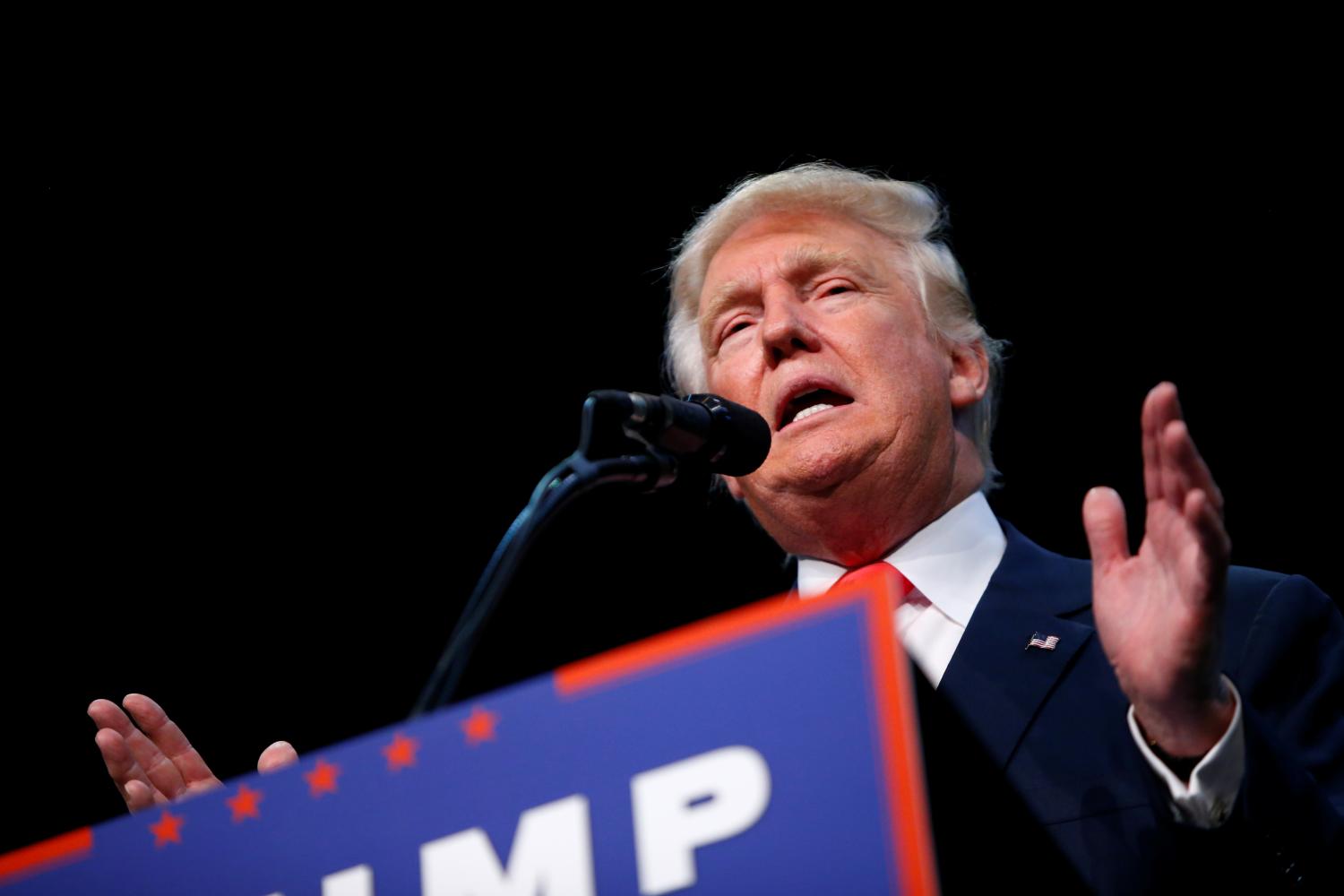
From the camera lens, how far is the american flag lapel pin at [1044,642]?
1763 millimetres

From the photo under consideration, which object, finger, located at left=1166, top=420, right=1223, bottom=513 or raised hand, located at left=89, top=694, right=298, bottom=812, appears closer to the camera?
finger, located at left=1166, top=420, right=1223, bottom=513

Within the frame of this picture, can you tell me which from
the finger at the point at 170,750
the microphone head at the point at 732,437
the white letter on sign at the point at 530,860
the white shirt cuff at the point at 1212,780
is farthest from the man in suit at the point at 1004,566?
the finger at the point at 170,750

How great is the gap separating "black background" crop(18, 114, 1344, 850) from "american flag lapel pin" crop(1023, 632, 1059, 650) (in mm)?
1033

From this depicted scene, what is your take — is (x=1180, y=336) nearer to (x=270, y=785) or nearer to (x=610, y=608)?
(x=610, y=608)

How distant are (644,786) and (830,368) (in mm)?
1391

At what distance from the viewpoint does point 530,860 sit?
949 millimetres

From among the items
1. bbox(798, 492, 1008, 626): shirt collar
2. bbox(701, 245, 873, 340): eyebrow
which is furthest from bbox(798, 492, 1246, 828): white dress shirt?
bbox(701, 245, 873, 340): eyebrow

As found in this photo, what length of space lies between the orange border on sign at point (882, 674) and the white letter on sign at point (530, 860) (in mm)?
87

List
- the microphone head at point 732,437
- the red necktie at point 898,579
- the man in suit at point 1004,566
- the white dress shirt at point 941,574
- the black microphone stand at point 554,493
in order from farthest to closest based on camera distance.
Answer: the red necktie at point 898,579 < the white dress shirt at point 941,574 < the microphone head at point 732,437 < the man in suit at point 1004,566 < the black microphone stand at point 554,493

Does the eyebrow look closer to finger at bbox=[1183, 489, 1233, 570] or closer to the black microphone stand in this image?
the black microphone stand

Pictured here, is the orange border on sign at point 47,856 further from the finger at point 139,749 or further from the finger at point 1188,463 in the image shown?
the finger at point 1188,463

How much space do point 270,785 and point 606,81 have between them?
2119 mm

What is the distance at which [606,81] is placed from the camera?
9.55 ft

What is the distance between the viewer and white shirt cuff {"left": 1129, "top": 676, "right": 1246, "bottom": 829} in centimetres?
122
